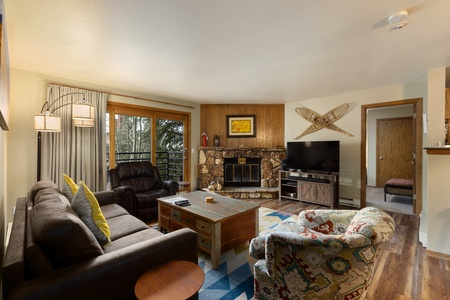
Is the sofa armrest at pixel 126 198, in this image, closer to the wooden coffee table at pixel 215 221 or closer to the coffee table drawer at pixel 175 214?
the wooden coffee table at pixel 215 221

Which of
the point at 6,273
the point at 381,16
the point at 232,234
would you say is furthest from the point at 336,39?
the point at 6,273

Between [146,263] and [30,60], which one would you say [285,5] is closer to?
[146,263]

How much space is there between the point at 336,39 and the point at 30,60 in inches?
148

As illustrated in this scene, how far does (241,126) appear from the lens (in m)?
5.50

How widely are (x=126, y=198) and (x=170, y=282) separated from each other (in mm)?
2295

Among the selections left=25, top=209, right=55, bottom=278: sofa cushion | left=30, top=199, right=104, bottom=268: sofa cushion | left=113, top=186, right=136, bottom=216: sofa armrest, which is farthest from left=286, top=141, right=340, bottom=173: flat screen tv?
left=25, top=209, right=55, bottom=278: sofa cushion

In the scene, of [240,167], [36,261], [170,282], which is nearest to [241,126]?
[240,167]

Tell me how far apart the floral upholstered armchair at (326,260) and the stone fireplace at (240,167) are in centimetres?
372

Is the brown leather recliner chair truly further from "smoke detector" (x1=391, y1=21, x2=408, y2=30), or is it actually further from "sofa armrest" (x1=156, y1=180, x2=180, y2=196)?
"smoke detector" (x1=391, y1=21, x2=408, y2=30)

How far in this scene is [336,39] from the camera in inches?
87.3

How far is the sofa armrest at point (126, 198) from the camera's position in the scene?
3121mm

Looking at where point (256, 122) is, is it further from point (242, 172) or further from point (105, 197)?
point (105, 197)

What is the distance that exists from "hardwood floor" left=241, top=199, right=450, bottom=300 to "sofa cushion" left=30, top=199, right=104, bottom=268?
2.17 meters

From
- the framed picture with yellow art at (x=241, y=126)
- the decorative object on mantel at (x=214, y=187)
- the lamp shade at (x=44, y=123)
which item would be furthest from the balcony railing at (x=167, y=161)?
the lamp shade at (x=44, y=123)
